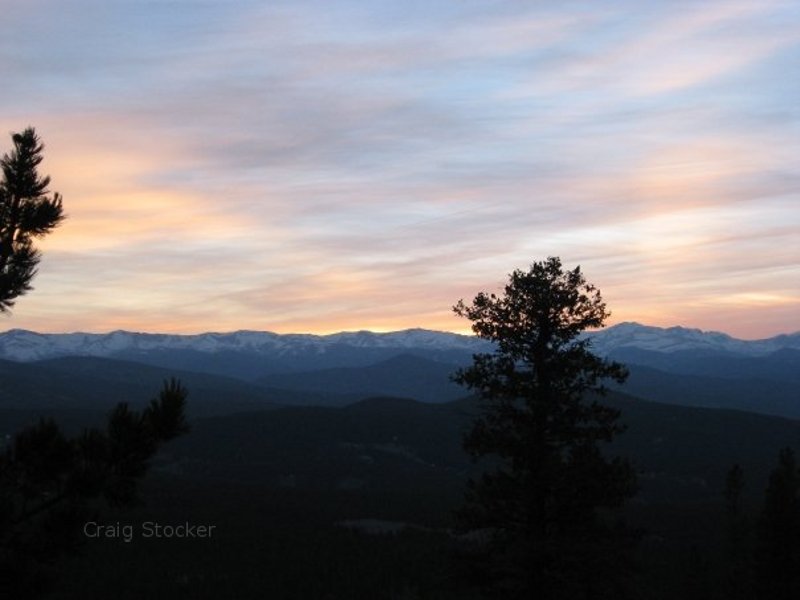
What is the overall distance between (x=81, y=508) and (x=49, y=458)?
0.84 meters

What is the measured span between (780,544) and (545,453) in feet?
132

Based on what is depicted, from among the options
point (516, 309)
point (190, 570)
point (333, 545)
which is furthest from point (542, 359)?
point (333, 545)

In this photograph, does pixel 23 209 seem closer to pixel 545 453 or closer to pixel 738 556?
pixel 545 453

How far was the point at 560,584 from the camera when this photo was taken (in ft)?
75.5

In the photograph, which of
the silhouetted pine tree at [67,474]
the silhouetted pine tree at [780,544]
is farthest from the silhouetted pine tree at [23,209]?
the silhouetted pine tree at [780,544]

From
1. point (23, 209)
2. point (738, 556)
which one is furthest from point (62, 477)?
point (738, 556)

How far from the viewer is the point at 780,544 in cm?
5625

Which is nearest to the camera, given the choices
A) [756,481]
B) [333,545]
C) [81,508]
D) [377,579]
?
[81,508]

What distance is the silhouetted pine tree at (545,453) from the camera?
Answer: 2289cm

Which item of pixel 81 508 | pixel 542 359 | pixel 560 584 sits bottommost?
pixel 560 584

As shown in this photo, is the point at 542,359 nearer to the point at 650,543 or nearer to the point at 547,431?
the point at 547,431

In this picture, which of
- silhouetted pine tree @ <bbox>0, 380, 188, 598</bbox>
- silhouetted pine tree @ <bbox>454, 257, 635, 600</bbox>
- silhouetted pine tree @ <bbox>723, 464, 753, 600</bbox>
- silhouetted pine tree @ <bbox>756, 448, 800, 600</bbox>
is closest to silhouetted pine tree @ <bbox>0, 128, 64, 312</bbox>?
silhouetted pine tree @ <bbox>0, 380, 188, 598</bbox>

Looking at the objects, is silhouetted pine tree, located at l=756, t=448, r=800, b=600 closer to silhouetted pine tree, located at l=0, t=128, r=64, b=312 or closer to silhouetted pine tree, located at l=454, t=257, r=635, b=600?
silhouetted pine tree, located at l=454, t=257, r=635, b=600

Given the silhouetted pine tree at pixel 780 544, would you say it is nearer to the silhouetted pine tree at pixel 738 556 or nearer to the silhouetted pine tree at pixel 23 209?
the silhouetted pine tree at pixel 738 556
